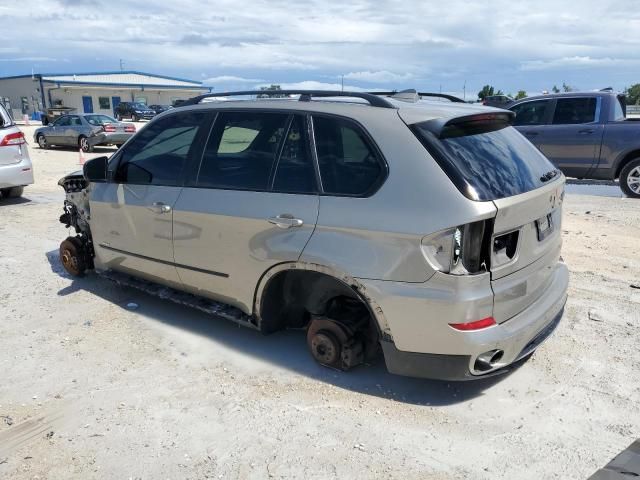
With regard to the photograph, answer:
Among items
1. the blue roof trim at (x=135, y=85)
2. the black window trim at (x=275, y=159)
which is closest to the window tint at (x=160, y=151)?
the black window trim at (x=275, y=159)

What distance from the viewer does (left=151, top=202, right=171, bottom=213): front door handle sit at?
13.3 ft

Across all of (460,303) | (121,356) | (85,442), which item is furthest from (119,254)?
(460,303)

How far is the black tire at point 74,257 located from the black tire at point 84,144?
16698 millimetres

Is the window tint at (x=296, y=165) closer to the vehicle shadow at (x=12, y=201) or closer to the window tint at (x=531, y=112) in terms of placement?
the vehicle shadow at (x=12, y=201)

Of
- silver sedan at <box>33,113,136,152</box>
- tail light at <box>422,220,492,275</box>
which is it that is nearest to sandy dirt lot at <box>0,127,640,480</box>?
tail light at <box>422,220,492,275</box>

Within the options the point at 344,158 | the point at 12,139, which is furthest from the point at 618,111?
the point at 12,139

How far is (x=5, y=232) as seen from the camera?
24.5ft

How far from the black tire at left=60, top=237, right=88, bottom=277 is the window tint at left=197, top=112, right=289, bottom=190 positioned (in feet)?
6.90

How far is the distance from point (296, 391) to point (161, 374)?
0.96 metres

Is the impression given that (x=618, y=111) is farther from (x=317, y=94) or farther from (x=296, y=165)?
(x=296, y=165)

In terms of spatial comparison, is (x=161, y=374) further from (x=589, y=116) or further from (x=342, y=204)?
(x=589, y=116)

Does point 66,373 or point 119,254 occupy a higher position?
point 119,254

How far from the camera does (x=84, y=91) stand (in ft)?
195

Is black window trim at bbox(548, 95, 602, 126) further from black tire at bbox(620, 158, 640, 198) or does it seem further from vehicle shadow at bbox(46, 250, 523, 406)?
vehicle shadow at bbox(46, 250, 523, 406)
